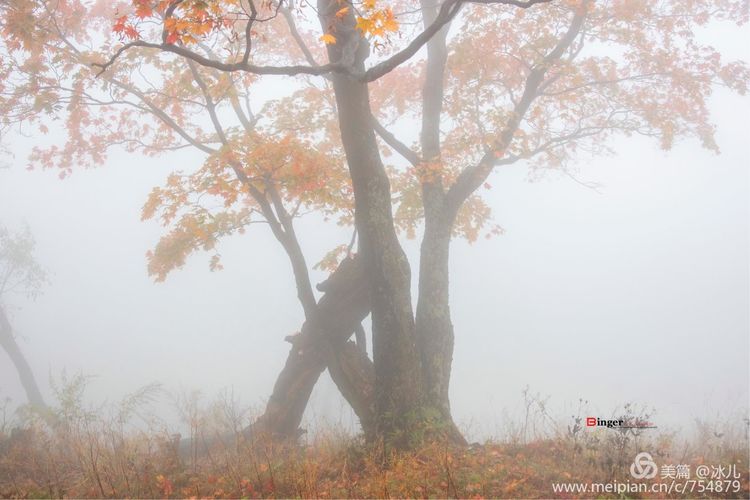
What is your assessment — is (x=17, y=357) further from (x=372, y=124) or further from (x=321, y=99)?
(x=372, y=124)

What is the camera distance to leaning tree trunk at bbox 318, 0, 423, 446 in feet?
21.2

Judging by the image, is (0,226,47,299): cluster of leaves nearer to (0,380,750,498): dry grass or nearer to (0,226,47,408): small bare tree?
(0,226,47,408): small bare tree

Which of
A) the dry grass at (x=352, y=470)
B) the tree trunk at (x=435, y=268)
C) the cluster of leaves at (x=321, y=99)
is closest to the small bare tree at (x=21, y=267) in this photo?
the cluster of leaves at (x=321, y=99)

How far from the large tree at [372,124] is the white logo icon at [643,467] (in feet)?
8.30

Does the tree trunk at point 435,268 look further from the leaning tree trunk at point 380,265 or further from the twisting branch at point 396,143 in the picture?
the leaning tree trunk at point 380,265

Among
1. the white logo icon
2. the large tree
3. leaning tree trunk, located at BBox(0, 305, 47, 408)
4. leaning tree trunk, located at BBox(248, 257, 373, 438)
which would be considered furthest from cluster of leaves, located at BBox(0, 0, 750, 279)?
leaning tree trunk, located at BBox(0, 305, 47, 408)

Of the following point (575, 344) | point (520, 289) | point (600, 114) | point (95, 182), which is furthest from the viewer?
point (95, 182)

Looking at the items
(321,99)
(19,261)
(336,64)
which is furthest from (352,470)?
(19,261)

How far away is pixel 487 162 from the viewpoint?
9180 mm

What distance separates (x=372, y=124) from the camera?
6.70 metres

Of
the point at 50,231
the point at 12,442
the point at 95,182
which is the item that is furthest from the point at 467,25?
the point at 95,182

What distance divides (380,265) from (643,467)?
162 inches

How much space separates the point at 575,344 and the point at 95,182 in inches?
5763

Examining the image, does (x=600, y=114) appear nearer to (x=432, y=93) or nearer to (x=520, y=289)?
(x=432, y=93)
